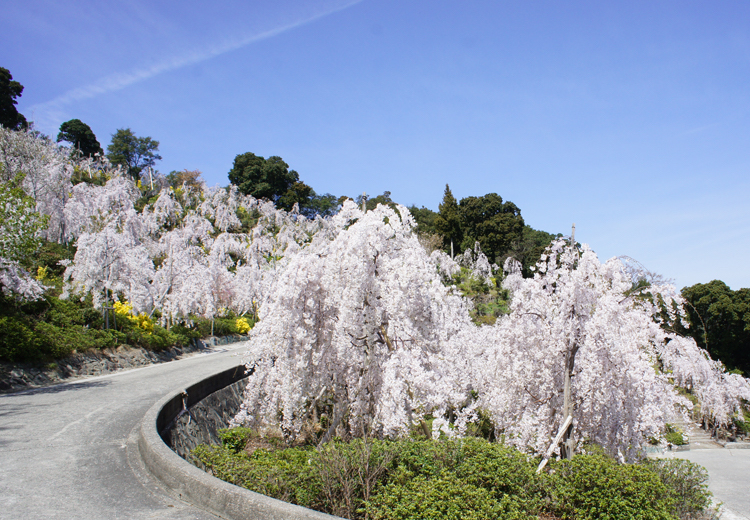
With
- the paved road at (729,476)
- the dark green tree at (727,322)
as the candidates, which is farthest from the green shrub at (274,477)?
the dark green tree at (727,322)

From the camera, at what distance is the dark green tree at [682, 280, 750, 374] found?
3562 centimetres

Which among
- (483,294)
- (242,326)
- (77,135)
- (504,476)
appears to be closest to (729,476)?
(504,476)

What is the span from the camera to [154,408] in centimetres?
816

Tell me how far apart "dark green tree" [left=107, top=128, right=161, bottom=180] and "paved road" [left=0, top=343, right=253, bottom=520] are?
60186 mm

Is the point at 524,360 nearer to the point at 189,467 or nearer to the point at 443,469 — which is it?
the point at 443,469

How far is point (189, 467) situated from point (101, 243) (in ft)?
52.2

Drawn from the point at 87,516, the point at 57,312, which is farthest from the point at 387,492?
the point at 57,312

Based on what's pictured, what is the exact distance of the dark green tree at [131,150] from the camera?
62.4 metres

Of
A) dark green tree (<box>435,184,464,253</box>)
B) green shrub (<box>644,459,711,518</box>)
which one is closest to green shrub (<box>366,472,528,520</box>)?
green shrub (<box>644,459,711,518</box>)

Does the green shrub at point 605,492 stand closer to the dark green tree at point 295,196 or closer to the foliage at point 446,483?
the foliage at point 446,483

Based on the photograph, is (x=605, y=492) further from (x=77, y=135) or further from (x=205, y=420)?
(x=77, y=135)

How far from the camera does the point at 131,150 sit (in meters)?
63.7

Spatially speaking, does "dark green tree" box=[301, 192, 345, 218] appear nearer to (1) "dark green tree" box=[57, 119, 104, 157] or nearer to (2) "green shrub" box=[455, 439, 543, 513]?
(1) "dark green tree" box=[57, 119, 104, 157]

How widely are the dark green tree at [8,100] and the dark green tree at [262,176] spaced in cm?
2485
